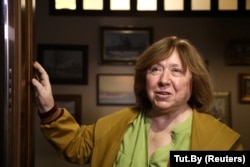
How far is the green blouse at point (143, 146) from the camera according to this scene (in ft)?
3.49

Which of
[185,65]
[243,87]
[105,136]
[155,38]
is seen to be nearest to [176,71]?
[185,65]

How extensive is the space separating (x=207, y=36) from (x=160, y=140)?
2233 mm

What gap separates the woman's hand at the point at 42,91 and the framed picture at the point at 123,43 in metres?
2.05

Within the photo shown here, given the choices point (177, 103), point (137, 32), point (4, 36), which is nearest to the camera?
point (4, 36)

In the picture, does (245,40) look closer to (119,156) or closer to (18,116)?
(119,156)

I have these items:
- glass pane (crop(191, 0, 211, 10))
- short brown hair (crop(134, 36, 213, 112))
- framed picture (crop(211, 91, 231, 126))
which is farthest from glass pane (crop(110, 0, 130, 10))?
short brown hair (crop(134, 36, 213, 112))

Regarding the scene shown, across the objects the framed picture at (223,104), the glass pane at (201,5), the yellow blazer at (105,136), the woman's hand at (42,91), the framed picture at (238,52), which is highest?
the glass pane at (201,5)

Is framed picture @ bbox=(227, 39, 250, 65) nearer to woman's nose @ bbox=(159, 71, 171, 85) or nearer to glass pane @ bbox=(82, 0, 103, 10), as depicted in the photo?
glass pane @ bbox=(82, 0, 103, 10)

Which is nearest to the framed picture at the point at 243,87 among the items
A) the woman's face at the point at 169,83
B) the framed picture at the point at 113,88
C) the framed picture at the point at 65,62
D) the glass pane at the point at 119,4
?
the framed picture at the point at 113,88

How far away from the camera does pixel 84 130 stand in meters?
1.25

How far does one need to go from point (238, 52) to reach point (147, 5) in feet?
2.66

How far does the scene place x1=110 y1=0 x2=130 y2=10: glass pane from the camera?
322 centimetres

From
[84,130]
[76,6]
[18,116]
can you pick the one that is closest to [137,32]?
[76,6]

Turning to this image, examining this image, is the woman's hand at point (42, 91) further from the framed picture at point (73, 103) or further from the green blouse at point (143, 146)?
the framed picture at point (73, 103)
